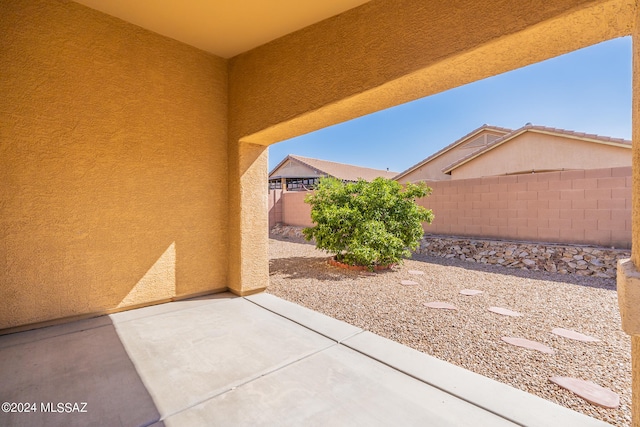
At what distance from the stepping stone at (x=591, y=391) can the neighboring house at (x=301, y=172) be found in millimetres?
24530

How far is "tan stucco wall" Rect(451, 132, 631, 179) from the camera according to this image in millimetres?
11164

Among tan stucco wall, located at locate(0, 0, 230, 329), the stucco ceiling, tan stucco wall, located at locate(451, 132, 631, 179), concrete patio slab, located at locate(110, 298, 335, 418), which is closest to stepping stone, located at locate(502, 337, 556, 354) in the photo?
concrete patio slab, located at locate(110, 298, 335, 418)

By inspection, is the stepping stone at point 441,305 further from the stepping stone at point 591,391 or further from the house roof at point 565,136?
the house roof at point 565,136

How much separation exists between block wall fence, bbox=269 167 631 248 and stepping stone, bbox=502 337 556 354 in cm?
555

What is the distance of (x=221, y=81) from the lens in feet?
15.2

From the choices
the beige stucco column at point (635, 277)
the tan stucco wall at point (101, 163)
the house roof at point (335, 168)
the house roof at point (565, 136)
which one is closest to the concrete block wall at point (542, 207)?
the house roof at point (565, 136)

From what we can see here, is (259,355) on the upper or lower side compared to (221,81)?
lower

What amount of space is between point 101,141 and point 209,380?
10.3ft

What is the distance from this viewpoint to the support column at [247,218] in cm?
455

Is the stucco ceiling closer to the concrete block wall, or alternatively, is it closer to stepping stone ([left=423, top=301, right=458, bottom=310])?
stepping stone ([left=423, top=301, right=458, bottom=310])

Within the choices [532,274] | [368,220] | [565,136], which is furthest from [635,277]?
[565,136]

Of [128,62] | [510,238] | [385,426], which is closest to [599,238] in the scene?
[510,238]

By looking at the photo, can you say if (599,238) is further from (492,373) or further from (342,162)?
(342,162)

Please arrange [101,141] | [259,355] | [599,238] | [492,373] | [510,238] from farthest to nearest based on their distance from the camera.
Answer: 1. [510,238]
2. [599,238]
3. [101,141]
4. [259,355]
5. [492,373]
